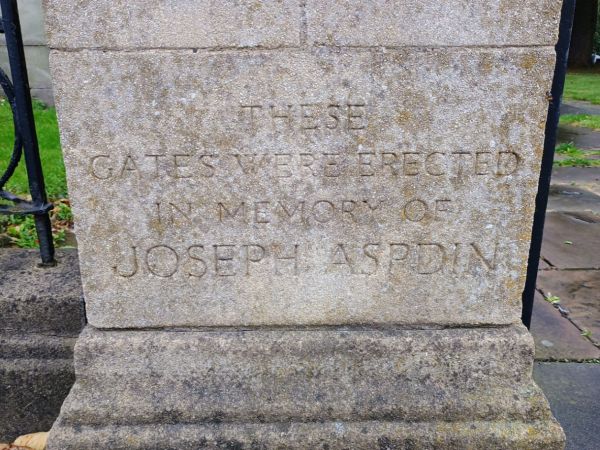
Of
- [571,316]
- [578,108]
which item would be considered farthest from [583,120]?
[571,316]

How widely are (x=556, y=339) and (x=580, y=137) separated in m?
6.70

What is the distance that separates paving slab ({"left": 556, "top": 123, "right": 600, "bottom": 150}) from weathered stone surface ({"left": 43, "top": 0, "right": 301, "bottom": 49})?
6.98m

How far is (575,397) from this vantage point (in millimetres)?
2113

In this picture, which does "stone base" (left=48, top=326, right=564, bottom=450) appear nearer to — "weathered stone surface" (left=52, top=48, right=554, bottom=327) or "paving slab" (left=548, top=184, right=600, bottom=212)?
"weathered stone surface" (left=52, top=48, right=554, bottom=327)

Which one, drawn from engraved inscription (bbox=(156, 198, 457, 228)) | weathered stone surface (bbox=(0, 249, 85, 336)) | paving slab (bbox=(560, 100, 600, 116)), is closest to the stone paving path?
engraved inscription (bbox=(156, 198, 457, 228))

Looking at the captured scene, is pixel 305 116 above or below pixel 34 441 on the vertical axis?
above

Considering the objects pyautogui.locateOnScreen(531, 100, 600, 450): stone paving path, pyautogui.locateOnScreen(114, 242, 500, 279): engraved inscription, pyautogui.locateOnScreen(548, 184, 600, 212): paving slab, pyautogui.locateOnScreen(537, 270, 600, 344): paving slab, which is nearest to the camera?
pyautogui.locateOnScreen(114, 242, 500, 279): engraved inscription

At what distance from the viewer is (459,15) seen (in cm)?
148

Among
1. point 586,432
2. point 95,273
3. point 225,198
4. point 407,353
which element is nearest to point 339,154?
point 225,198

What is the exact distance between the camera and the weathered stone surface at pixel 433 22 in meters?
1.47

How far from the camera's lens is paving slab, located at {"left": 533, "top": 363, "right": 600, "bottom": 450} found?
1.91m

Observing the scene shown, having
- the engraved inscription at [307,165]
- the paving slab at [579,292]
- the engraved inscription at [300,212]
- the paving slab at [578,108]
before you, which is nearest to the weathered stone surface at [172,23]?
the engraved inscription at [307,165]

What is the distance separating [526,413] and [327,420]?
0.72 m

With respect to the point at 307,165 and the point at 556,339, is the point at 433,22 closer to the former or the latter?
the point at 307,165
